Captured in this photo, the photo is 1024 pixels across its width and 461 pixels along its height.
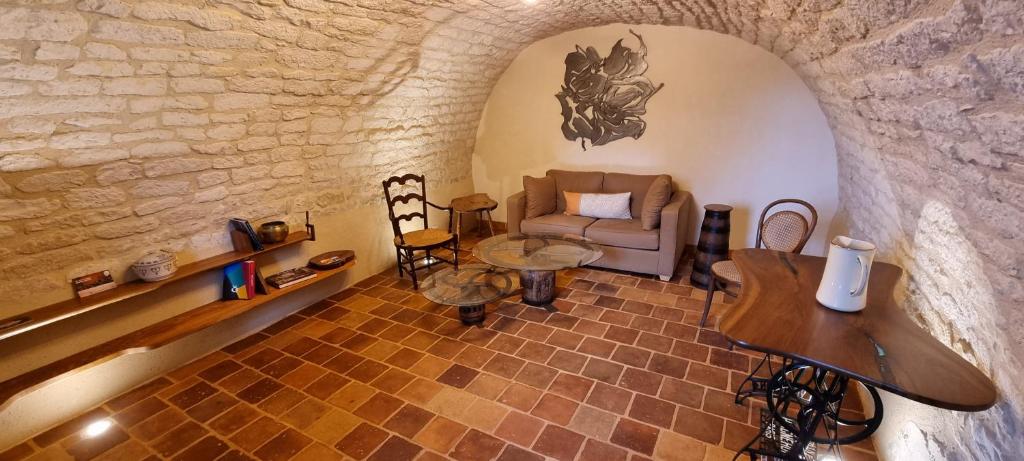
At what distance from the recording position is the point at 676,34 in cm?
406

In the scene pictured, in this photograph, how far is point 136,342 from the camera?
2.35m

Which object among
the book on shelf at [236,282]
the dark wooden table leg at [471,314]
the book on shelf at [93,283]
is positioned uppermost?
the book on shelf at [93,283]

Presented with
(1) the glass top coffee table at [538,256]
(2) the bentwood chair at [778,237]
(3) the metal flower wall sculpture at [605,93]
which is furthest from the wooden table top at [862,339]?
(3) the metal flower wall sculpture at [605,93]

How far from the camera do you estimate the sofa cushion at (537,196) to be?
440 centimetres

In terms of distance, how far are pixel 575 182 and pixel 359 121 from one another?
233 centimetres

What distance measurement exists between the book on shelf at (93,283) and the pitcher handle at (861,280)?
3.55 metres

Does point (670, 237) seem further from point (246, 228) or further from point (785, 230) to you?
point (246, 228)

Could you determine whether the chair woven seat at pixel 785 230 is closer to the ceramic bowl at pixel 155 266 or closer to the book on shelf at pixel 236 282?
the book on shelf at pixel 236 282

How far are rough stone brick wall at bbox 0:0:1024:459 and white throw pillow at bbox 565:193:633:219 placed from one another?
170cm

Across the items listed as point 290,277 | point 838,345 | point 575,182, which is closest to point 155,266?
point 290,277

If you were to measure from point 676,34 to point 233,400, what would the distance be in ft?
15.2

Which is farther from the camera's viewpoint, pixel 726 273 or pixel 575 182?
pixel 575 182

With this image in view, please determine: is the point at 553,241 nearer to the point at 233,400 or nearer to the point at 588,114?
the point at 588,114

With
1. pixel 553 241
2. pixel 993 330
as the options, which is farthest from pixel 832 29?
pixel 553 241
